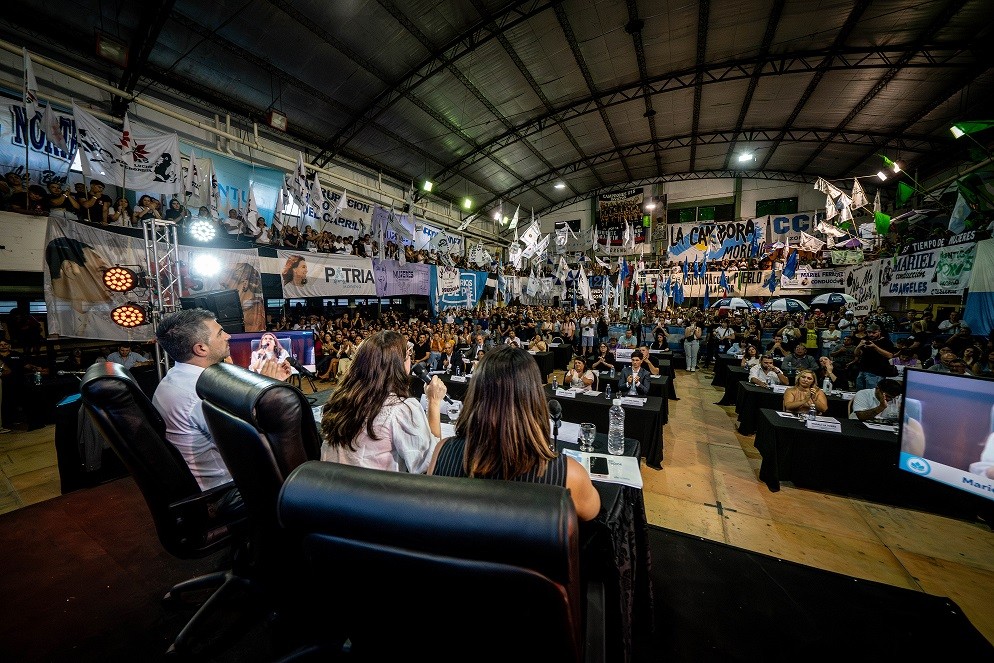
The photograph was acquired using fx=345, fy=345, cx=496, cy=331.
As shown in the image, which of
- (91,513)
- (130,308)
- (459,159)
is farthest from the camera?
(459,159)

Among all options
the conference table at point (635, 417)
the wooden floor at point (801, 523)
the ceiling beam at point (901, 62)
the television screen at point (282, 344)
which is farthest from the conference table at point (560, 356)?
the ceiling beam at point (901, 62)

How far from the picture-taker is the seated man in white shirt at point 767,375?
5.91 m

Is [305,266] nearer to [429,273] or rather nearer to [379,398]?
[429,273]

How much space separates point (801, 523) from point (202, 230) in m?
10.2

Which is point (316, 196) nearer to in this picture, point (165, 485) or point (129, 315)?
point (129, 315)

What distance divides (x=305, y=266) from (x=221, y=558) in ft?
23.4

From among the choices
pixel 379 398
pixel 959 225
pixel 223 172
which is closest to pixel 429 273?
pixel 223 172

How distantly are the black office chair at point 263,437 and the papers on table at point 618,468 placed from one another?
5.18 feet

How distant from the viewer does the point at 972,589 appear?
2.68 m

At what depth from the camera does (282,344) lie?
415 centimetres

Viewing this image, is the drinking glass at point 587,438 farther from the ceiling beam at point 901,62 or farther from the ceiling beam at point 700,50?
the ceiling beam at point 901,62

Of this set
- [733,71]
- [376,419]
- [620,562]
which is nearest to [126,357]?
[376,419]

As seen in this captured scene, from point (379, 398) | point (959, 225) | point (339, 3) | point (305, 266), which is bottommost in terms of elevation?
point (379, 398)

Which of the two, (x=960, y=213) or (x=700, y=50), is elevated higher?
(x=700, y=50)
